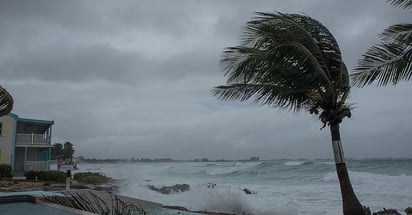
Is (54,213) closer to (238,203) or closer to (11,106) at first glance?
(11,106)

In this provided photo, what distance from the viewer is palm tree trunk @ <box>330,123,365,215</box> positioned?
8.20 metres

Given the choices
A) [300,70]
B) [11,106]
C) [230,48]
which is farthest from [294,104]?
[11,106]

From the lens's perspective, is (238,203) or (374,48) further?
(238,203)

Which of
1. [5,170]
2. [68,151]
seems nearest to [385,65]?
[5,170]

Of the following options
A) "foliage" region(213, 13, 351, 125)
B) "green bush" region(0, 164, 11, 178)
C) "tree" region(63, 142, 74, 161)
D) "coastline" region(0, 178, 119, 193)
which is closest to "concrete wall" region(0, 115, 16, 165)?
"green bush" region(0, 164, 11, 178)

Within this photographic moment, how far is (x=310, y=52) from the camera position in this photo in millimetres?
8508

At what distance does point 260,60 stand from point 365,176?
120 ft

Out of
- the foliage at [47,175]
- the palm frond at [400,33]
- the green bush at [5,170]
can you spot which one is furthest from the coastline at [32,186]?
the palm frond at [400,33]

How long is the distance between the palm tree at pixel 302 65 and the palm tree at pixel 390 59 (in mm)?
430

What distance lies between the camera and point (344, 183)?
8422mm

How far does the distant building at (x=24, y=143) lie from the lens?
28.6 metres

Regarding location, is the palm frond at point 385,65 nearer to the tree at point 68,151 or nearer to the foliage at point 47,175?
the foliage at point 47,175

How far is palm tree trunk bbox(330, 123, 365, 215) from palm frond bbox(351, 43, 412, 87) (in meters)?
1.20

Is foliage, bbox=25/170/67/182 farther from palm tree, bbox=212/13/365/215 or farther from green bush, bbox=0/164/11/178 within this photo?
palm tree, bbox=212/13/365/215
